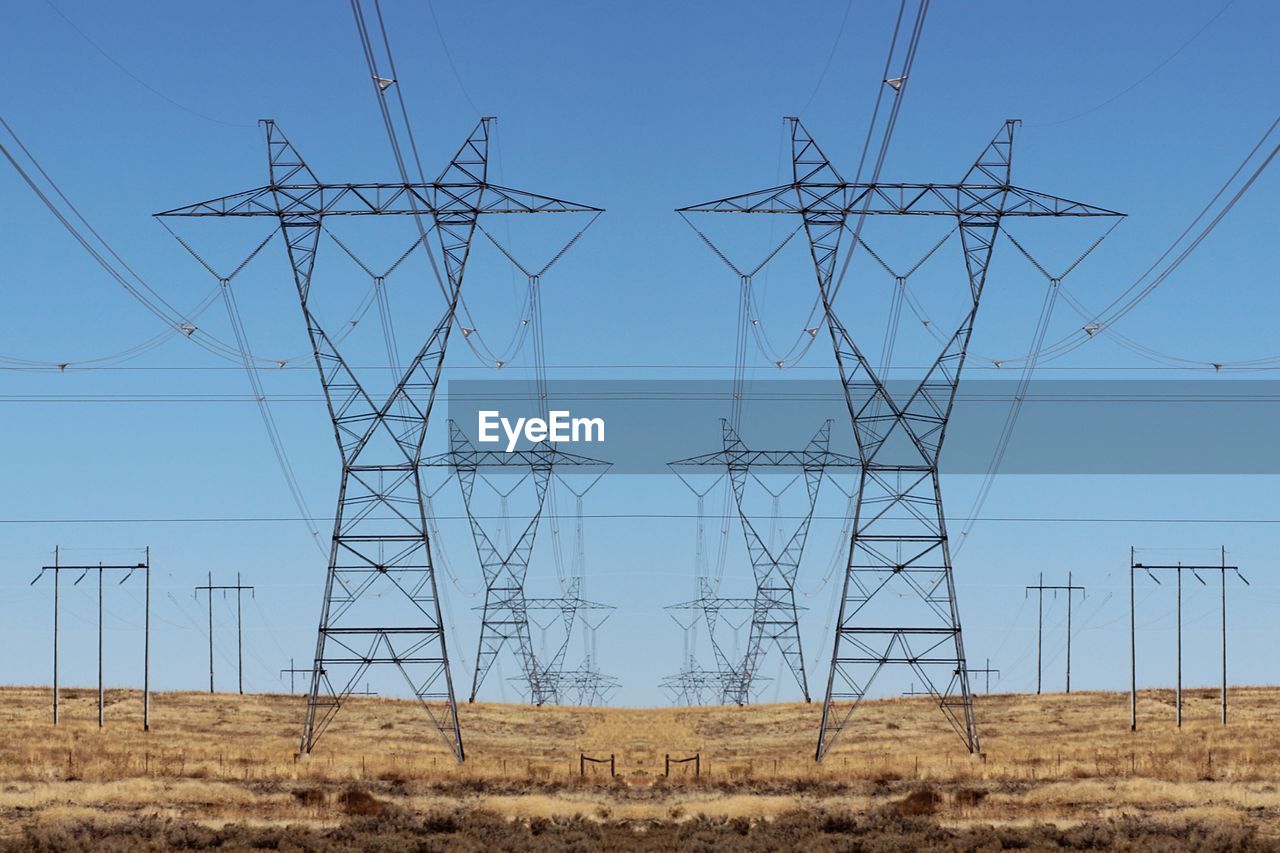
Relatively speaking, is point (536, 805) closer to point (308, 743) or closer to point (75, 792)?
point (75, 792)

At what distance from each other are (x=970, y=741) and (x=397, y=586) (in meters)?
22.5

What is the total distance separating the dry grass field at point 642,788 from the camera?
36312mm

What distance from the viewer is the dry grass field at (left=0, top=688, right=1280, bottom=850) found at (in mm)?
36312

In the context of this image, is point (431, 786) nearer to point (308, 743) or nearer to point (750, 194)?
point (308, 743)

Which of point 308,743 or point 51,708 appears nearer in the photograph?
point 308,743

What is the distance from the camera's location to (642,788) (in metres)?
48.8

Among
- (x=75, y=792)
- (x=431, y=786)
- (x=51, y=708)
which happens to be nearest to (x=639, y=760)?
(x=431, y=786)

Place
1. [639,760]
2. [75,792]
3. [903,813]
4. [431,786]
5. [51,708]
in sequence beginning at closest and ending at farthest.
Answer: [903,813] → [75,792] → [431,786] → [639,760] → [51,708]

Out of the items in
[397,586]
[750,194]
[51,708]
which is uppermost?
[750,194]

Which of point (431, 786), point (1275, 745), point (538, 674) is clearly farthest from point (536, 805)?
point (538, 674)

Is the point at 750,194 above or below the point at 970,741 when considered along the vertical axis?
above

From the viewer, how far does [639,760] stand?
57.5 m

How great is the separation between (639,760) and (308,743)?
40.2ft

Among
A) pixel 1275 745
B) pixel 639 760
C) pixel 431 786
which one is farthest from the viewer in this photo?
pixel 1275 745
